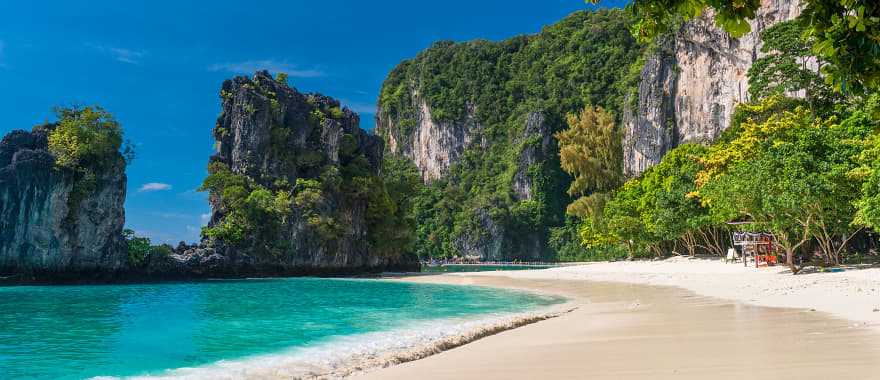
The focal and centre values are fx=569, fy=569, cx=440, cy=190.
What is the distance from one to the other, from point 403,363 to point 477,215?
8676cm

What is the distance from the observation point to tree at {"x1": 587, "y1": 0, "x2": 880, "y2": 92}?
10.2 feet

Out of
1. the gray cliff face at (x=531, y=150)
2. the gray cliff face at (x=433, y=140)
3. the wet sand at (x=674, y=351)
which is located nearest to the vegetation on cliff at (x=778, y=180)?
the wet sand at (x=674, y=351)

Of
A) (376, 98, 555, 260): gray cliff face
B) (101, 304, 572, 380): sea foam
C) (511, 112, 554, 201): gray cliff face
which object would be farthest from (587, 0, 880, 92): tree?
(511, 112, 554, 201): gray cliff face

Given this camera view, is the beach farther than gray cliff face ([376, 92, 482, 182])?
No

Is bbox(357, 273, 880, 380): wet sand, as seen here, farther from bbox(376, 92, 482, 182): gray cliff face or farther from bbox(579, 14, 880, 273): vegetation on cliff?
bbox(376, 92, 482, 182): gray cliff face

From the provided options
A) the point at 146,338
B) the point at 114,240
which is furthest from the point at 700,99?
the point at 146,338

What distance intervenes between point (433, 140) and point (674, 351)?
115 meters

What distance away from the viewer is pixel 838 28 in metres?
3.21

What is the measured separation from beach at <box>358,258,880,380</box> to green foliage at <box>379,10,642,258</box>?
78343 mm

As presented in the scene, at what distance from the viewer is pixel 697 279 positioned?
79.2ft

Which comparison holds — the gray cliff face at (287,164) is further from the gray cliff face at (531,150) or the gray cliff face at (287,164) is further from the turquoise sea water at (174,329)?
the gray cliff face at (531,150)

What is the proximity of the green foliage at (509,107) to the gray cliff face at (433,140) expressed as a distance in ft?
3.12

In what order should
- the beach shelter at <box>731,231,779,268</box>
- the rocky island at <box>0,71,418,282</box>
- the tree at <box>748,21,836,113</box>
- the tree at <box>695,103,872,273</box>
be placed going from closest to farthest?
the tree at <box>695,103,872,273</box> < the beach shelter at <box>731,231,779,268</box> < the tree at <box>748,21,836,113</box> < the rocky island at <box>0,71,418,282</box>

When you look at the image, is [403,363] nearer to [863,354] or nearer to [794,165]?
[863,354]
